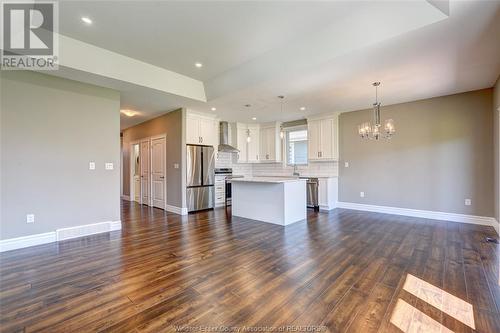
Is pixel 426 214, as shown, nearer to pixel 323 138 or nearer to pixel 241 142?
pixel 323 138

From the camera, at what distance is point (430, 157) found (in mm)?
4957

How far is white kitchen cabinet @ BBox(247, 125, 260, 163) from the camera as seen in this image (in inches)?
304

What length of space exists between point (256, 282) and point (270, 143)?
5.64 meters

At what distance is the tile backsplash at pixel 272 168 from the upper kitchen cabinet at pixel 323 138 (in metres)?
0.29

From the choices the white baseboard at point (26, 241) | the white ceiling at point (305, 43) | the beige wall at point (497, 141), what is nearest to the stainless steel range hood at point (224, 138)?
the white ceiling at point (305, 43)

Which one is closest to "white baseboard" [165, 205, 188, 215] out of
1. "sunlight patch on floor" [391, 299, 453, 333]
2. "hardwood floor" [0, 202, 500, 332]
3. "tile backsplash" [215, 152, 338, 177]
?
"hardwood floor" [0, 202, 500, 332]

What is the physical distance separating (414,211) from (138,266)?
18.3ft

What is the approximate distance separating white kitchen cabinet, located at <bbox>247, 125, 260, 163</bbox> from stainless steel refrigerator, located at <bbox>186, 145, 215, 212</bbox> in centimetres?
170

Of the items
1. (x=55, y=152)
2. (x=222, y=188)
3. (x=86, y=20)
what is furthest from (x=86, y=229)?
(x=222, y=188)

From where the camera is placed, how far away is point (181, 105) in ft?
17.6

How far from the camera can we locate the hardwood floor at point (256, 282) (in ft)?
5.70

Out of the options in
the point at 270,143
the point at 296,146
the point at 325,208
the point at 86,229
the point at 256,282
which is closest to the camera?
the point at 256,282

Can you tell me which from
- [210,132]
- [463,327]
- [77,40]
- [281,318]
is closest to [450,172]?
[463,327]

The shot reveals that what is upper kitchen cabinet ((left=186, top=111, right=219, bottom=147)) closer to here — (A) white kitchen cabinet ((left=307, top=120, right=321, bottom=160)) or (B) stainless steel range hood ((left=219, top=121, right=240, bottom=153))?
(B) stainless steel range hood ((left=219, top=121, right=240, bottom=153))
